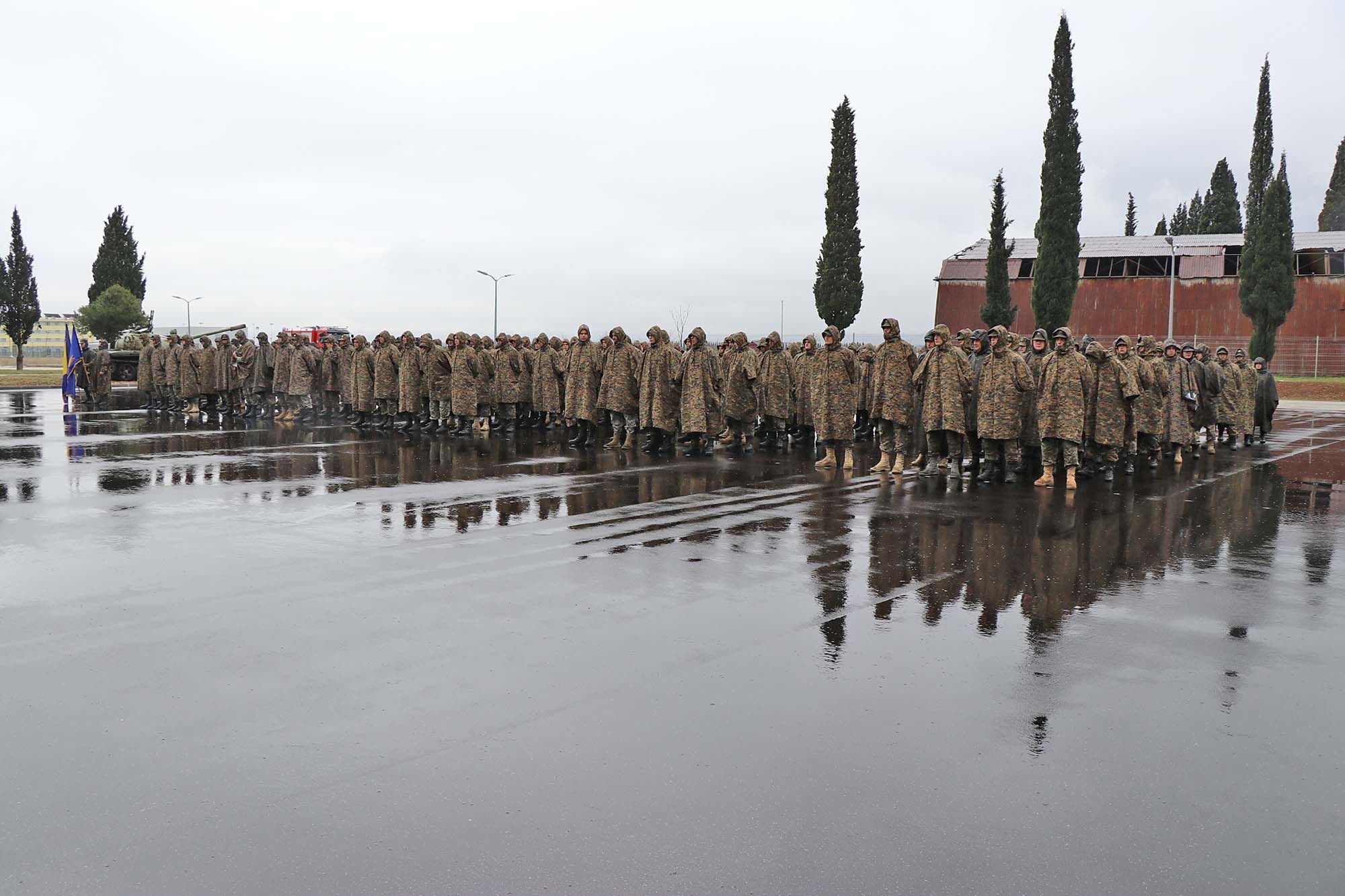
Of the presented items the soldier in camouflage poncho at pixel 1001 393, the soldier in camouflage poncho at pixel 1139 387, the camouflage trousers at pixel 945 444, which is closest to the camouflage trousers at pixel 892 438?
the camouflage trousers at pixel 945 444

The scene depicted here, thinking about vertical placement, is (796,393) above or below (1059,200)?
below

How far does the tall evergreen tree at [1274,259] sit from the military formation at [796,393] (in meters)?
26.0

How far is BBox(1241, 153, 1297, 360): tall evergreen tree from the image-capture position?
1809 inches

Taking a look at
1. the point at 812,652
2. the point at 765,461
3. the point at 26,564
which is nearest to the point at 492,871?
the point at 812,652

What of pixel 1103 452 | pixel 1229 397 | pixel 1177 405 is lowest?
pixel 1103 452

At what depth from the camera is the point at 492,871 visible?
3.34 meters

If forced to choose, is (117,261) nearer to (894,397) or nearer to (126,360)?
(126,360)

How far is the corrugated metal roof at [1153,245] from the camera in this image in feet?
184

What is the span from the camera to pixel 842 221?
49.4 metres

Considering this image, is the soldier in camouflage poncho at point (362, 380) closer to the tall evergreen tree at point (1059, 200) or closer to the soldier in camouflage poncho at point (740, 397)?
the soldier in camouflage poncho at point (740, 397)

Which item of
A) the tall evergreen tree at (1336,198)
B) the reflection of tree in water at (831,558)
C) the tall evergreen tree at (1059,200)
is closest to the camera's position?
the reflection of tree in water at (831,558)

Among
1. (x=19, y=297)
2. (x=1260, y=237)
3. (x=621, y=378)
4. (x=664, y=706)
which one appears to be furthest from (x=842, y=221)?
(x=19, y=297)

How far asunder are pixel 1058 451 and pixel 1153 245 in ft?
168

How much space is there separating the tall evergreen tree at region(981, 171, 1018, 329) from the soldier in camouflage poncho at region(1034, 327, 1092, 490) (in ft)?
144
